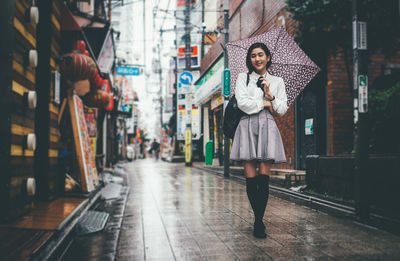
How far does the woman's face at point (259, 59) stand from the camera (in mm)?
4277

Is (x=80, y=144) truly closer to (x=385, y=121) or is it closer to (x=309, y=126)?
(x=385, y=121)

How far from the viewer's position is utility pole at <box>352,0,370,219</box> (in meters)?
4.97

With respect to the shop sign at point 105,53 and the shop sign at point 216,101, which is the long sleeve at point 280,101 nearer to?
the shop sign at point 105,53

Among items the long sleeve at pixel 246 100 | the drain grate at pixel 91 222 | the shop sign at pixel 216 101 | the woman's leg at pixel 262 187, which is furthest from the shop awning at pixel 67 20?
the shop sign at pixel 216 101

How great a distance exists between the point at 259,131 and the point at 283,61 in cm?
120

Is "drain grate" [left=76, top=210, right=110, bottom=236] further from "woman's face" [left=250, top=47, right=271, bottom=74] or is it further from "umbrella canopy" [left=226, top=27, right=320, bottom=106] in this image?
"woman's face" [left=250, top=47, right=271, bottom=74]

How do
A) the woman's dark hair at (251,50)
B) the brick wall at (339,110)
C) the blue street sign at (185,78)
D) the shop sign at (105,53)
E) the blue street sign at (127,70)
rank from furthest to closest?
the blue street sign at (185,78), the blue street sign at (127,70), the shop sign at (105,53), the brick wall at (339,110), the woman's dark hair at (251,50)

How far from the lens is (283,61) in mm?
4742

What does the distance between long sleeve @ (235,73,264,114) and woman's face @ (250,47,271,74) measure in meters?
0.23

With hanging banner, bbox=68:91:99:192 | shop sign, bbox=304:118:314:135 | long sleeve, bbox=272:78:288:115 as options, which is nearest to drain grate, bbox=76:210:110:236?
hanging banner, bbox=68:91:99:192

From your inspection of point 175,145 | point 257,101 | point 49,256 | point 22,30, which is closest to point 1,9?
point 22,30

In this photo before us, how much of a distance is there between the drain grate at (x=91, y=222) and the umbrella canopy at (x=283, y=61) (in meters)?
2.66

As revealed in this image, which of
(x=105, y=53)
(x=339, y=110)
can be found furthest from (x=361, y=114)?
(x=105, y=53)

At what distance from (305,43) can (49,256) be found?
215 inches
